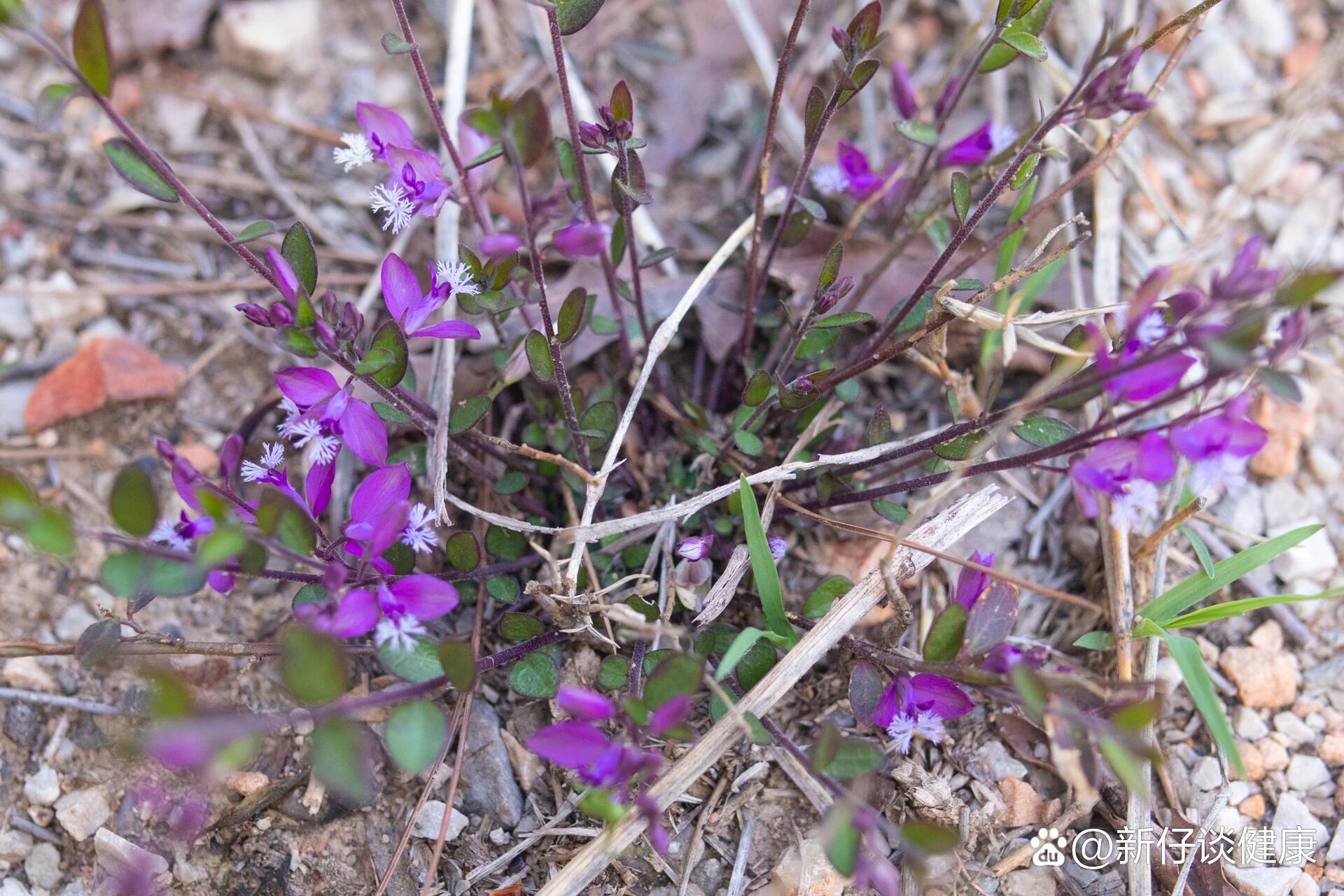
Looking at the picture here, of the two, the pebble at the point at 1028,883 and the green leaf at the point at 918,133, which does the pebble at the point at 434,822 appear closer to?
the pebble at the point at 1028,883

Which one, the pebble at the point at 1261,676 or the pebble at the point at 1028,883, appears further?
the pebble at the point at 1261,676

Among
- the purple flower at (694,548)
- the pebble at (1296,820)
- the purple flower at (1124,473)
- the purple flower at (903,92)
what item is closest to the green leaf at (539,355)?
the purple flower at (694,548)

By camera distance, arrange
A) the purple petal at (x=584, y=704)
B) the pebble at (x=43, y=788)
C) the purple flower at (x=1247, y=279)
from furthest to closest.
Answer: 1. the pebble at (x=43, y=788)
2. the purple petal at (x=584, y=704)
3. the purple flower at (x=1247, y=279)

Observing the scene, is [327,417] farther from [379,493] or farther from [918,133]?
[918,133]

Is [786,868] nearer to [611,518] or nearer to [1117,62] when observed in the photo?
[611,518]

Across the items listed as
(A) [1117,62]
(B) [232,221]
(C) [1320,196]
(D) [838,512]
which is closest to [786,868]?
(D) [838,512]
